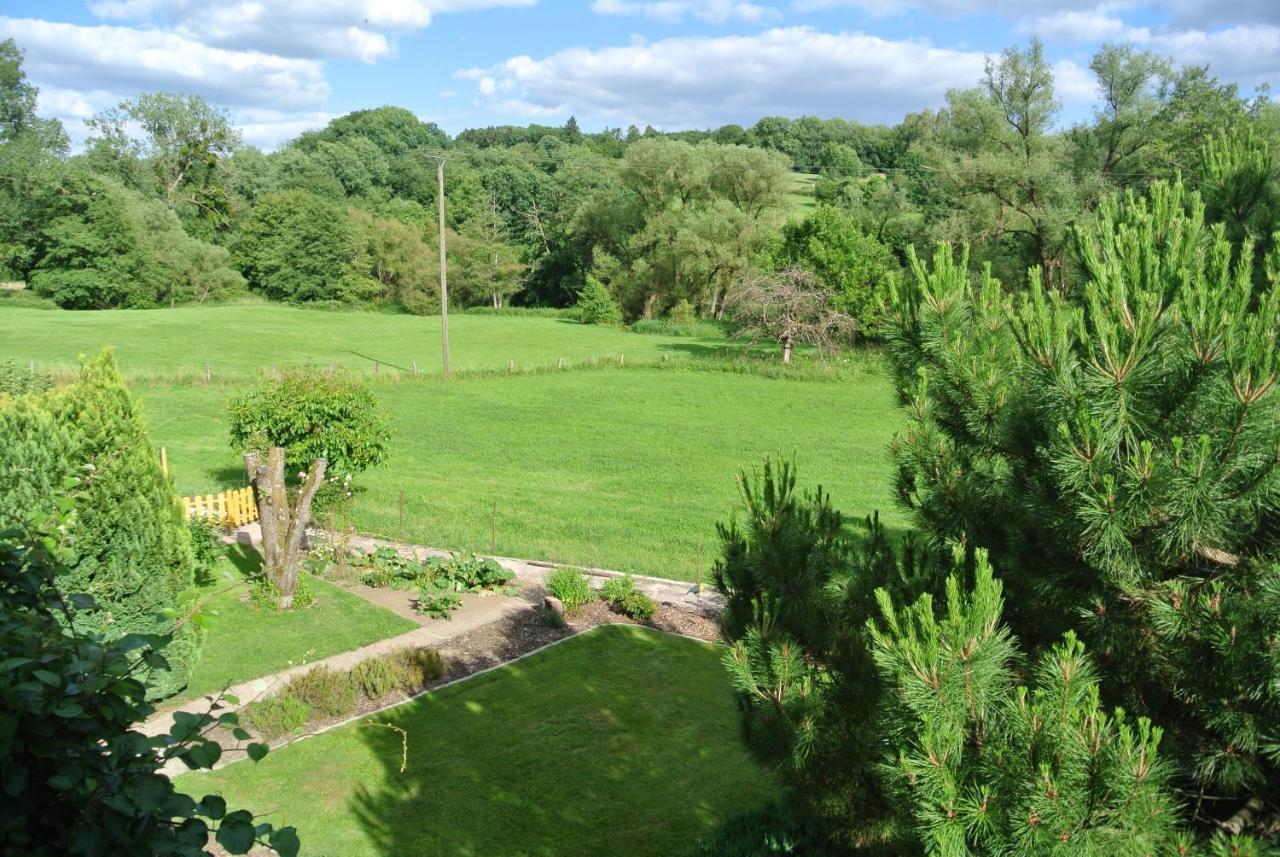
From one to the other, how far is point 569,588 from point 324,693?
154 inches

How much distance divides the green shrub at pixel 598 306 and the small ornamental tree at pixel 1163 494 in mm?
55050

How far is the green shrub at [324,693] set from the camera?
9.91 m

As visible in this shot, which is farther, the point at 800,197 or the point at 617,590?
the point at 800,197

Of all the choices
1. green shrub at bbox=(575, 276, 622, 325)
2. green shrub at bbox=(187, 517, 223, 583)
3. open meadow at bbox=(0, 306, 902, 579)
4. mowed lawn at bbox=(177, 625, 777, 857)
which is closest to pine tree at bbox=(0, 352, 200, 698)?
mowed lawn at bbox=(177, 625, 777, 857)

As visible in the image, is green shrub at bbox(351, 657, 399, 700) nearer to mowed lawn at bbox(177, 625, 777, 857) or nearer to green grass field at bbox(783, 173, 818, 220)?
mowed lawn at bbox(177, 625, 777, 857)

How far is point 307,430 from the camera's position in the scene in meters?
14.3

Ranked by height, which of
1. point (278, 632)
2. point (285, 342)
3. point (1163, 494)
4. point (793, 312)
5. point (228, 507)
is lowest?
point (278, 632)

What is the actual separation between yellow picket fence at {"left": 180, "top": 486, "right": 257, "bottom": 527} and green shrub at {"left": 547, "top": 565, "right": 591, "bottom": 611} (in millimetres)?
6640

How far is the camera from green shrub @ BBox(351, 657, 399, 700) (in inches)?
405

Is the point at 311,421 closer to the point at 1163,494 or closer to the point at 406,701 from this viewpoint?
the point at 406,701

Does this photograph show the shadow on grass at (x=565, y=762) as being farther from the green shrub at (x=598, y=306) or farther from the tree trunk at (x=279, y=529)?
the green shrub at (x=598, y=306)

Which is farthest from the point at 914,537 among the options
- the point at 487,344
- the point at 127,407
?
the point at 487,344

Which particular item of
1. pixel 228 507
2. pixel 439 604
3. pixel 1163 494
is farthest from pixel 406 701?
pixel 1163 494

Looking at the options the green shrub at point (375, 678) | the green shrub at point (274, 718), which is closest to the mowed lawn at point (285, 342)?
the green shrub at point (375, 678)
